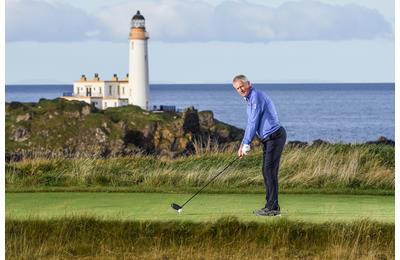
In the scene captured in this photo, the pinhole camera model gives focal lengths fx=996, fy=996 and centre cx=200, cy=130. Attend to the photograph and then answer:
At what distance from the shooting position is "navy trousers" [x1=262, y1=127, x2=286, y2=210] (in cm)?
973

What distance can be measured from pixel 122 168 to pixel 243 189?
2.92 metres

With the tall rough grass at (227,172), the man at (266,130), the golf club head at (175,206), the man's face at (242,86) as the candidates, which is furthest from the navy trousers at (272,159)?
the tall rough grass at (227,172)

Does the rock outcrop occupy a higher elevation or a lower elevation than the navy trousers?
lower

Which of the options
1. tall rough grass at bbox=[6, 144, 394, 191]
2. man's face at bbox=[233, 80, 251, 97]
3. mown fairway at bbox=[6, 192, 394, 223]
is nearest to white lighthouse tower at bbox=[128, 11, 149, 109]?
tall rough grass at bbox=[6, 144, 394, 191]

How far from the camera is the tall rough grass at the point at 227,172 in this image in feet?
43.0

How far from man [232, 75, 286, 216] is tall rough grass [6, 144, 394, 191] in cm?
283

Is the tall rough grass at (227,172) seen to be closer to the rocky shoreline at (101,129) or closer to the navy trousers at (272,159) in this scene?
the navy trousers at (272,159)

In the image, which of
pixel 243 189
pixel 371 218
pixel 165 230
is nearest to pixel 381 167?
pixel 243 189

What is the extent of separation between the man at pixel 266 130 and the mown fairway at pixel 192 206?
0.24m

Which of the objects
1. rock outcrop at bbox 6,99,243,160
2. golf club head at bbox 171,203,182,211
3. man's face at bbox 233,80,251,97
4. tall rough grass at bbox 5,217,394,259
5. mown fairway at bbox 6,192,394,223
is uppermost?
man's face at bbox 233,80,251,97

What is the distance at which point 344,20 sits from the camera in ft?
392

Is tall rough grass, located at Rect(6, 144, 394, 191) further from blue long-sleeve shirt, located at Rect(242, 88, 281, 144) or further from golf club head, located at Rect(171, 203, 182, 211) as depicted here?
blue long-sleeve shirt, located at Rect(242, 88, 281, 144)

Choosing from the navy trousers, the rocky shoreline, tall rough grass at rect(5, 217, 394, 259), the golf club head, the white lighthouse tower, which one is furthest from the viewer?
the white lighthouse tower

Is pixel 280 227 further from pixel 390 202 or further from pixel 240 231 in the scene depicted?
pixel 390 202
